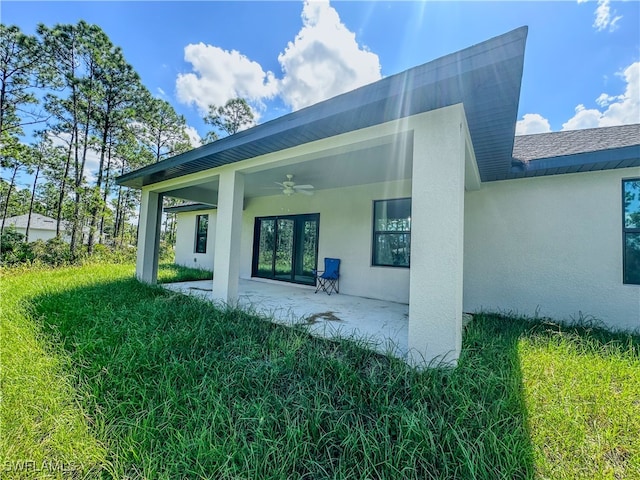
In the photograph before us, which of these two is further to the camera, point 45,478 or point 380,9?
point 380,9

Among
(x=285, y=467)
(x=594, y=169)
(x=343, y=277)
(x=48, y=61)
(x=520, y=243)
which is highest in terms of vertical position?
(x=48, y=61)

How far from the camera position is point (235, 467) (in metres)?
1.68

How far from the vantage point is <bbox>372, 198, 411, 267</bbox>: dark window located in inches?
243

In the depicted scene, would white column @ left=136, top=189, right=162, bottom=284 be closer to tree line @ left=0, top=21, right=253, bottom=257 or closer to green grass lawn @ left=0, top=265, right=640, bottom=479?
green grass lawn @ left=0, top=265, right=640, bottom=479

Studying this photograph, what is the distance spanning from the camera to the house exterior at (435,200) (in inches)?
104

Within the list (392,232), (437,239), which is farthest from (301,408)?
(392,232)

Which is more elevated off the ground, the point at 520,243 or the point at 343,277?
the point at 520,243

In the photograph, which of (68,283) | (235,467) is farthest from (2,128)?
(235,467)

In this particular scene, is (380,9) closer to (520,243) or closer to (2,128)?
(520,243)

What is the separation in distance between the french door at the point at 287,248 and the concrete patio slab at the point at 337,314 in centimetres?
98

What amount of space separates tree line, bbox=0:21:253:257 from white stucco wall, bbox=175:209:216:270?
439 centimetres

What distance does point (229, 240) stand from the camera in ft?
16.1

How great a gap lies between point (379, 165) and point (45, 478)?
17.4 ft

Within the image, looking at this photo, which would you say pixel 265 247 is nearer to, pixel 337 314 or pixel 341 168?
Answer: pixel 341 168
